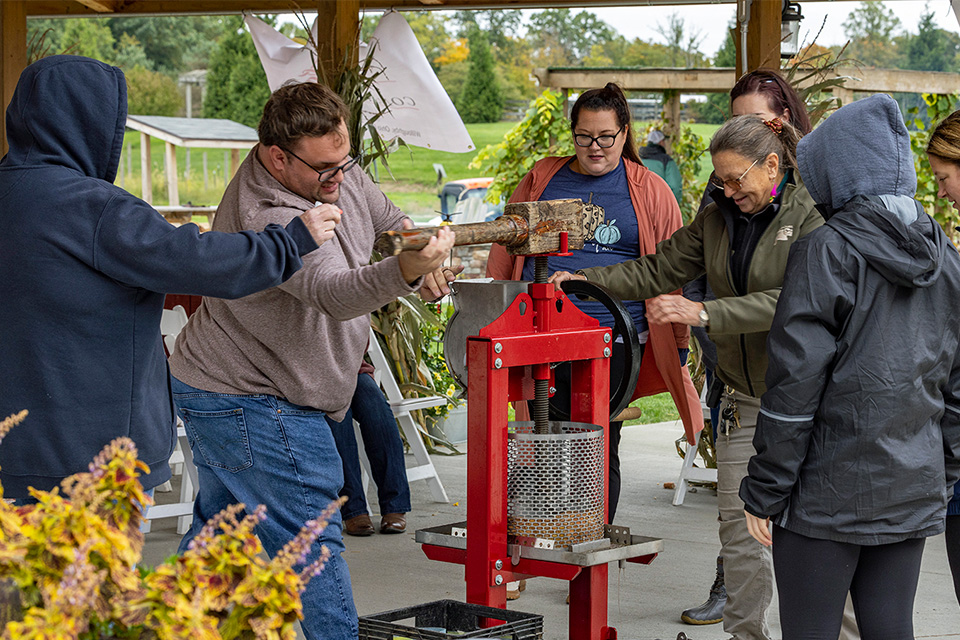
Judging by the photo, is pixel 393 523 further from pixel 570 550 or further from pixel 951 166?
pixel 951 166

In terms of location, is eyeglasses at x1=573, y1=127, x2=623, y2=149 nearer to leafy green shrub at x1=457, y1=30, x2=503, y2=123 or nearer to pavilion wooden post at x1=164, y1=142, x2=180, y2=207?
pavilion wooden post at x1=164, y1=142, x2=180, y2=207

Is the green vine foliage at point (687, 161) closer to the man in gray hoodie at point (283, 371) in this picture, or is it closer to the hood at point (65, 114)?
the man in gray hoodie at point (283, 371)

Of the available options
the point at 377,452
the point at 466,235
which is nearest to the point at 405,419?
the point at 377,452

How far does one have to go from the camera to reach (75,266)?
2.02 meters

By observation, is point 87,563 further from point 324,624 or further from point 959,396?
point 959,396

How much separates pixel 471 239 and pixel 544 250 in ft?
0.72

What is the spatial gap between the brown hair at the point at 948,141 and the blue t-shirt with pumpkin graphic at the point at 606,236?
1105 millimetres

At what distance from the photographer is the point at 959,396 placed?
2.18 m

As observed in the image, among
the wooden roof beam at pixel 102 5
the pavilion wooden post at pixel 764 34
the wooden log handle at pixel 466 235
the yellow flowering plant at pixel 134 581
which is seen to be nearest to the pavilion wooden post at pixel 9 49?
the wooden roof beam at pixel 102 5

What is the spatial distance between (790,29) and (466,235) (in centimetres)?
296

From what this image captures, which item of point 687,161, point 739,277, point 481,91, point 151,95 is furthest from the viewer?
point 151,95

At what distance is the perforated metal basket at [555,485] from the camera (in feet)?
7.22

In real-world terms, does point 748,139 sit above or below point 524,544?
above

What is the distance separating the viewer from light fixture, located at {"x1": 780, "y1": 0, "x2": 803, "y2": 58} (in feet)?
14.7
